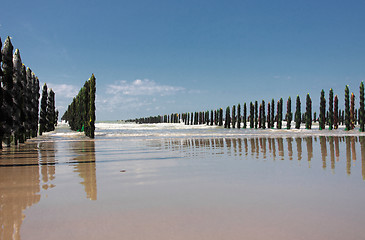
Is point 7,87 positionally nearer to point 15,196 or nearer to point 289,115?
point 15,196

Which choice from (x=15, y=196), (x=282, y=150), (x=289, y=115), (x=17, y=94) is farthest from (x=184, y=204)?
(x=289, y=115)

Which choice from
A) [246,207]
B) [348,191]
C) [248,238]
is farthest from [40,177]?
[348,191]

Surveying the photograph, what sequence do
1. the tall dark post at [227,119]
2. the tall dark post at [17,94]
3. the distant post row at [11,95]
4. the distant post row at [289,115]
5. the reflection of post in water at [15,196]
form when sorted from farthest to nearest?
the tall dark post at [227,119]
the distant post row at [289,115]
the tall dark post at [17,94]
the distant post row at [11,95]
the reflection of post in water at [15,196]

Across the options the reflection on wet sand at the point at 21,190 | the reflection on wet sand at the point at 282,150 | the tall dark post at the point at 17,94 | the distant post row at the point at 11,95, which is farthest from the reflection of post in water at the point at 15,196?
the tall dark post at the point at 17,94

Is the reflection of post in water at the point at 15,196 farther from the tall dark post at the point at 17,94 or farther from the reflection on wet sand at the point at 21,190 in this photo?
the tall dark post at the point at 17,94

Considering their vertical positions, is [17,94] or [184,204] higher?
Answer: [17,94]

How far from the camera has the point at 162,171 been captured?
817cm

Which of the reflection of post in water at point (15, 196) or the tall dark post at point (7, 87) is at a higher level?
the tall dark post at point (7, 87)

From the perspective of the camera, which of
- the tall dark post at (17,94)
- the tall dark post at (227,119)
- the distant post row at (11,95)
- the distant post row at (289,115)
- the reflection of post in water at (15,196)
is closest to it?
the reflection of post in water at (15,196)

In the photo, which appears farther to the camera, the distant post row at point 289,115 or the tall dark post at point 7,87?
the distant post row at point 289,115

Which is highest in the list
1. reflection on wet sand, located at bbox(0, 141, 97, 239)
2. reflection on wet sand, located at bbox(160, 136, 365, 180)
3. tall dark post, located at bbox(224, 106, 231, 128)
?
tall dark post, located at bbox(224, 106, 231, 128)

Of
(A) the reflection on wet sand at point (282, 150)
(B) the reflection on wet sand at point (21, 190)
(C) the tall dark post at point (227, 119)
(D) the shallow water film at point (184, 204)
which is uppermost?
(C) the tall dark post at point (227, 119)

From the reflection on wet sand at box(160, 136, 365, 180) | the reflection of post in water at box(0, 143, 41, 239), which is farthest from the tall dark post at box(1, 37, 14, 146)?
the reflection of post in water at box(0, 143, 41, 239)

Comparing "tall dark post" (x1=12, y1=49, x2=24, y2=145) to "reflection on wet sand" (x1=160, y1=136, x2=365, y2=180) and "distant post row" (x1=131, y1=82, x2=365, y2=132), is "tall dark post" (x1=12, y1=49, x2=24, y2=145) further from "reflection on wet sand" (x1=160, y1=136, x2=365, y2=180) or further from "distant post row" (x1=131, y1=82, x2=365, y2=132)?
"distant post row" (x1=131, y1=82, x2=365, y2=132)
